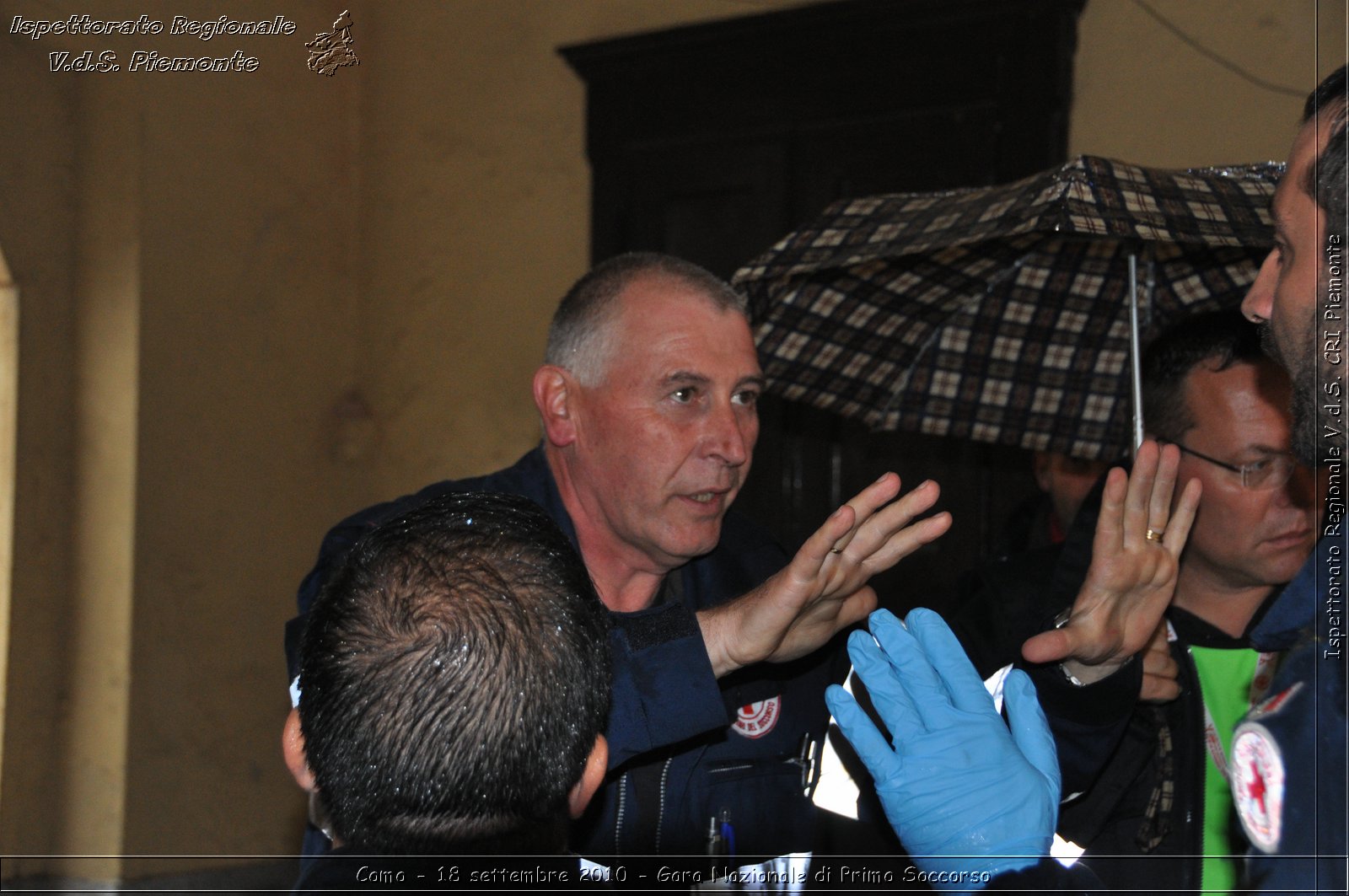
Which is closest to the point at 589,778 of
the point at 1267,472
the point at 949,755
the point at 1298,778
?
the point at 949,755

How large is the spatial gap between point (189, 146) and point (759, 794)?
3.81 meters

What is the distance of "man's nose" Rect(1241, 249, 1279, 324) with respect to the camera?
147cm

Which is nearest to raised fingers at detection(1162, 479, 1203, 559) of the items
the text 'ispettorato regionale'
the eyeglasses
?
the eyeglasses

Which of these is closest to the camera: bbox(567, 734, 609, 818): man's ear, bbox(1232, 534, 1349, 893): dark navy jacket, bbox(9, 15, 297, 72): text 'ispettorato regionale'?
bbox(1232, 534, 1349, 893): dark navy jacket

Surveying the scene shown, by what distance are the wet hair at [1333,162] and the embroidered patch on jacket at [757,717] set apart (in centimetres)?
134

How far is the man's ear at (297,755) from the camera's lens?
1.23 m

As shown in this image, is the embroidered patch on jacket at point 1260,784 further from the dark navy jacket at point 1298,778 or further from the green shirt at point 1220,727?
the green shirt at point 1220,727

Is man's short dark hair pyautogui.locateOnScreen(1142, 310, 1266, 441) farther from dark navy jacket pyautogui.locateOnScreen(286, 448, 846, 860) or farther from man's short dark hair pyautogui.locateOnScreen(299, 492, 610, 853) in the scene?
man's short dark hair pyautogui.locateOnScreen(299, 492, 610, 853)

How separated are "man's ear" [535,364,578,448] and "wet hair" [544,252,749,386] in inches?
0.9

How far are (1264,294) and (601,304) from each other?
51.0 inches

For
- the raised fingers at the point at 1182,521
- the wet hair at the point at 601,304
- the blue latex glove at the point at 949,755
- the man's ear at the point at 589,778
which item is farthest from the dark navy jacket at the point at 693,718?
the raised fingers at the point at 1182,521

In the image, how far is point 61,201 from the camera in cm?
454

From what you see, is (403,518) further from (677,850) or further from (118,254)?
(118,254)

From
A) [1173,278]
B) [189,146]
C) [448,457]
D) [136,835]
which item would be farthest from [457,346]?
[1173,278]
